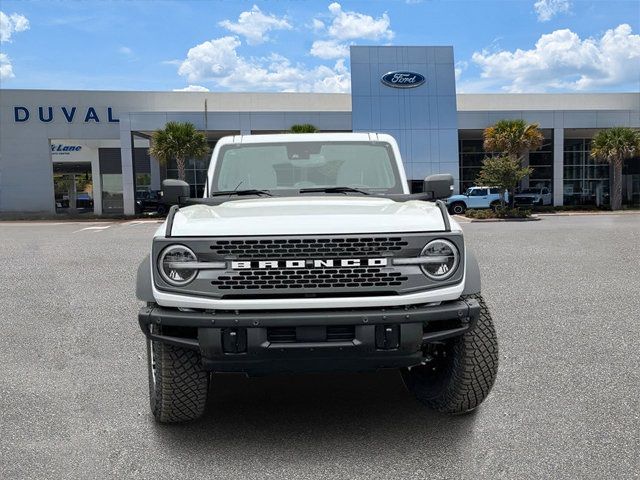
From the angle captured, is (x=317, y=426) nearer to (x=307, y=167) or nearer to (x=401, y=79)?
(x=307, y=167)

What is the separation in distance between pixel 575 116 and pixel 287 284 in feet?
130

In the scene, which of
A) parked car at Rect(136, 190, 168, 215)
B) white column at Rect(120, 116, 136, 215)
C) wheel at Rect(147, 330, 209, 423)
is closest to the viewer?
wheel at Rect(147, 330, 209, 423)

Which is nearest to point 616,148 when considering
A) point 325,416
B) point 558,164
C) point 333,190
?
point 558,164

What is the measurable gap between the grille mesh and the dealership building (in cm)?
3190

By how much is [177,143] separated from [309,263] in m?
31.8

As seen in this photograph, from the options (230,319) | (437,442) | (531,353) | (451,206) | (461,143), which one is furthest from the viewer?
(461,143)

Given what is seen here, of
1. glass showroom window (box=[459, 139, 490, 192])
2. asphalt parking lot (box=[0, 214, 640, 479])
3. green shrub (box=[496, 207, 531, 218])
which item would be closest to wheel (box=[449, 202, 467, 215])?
green shrub (box=[496, 207, 531, 218])

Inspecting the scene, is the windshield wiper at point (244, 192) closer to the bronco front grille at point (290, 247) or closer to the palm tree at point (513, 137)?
the bronco front grille at point (290, 247)

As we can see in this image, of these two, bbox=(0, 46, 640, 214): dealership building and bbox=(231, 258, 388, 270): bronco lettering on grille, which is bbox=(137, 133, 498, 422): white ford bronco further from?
bbox=(0, 46, 640, 214): dealership building

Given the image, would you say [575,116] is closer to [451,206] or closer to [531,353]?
[451,206]

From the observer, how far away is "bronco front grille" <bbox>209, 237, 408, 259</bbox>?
130 inches

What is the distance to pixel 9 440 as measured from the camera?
12.1 feet

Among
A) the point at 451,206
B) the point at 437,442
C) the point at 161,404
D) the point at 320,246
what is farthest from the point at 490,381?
the point at 451,206

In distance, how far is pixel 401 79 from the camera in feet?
120
